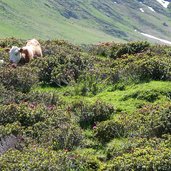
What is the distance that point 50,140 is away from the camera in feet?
42.3

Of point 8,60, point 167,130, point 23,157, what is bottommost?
point 8,60

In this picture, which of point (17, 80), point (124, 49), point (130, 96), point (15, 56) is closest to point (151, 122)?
point (130, 96)

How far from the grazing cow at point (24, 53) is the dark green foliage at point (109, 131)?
9.78 meters

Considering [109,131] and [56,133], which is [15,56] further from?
[56,133]

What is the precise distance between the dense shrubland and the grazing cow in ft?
2.71

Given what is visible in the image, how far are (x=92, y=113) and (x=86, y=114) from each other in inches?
8.2

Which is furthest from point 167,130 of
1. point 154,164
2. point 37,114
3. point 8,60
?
point 8,60

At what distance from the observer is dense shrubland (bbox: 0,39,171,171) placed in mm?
11000

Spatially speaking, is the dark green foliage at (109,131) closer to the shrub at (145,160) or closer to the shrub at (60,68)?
the shrub at (145,160)

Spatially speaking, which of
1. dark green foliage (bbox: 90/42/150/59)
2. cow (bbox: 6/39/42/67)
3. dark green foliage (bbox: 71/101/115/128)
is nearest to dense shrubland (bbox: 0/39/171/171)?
dark green foliage (bbox: 71/101/115/128)

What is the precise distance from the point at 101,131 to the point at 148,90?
4.17 meters

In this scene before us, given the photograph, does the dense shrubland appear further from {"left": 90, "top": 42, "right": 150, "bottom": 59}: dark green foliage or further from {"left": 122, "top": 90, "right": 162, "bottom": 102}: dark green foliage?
{"left": 90, "top": 42, "right": 150, "bottom": 59}: dark green foliage

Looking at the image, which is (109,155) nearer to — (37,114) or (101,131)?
(101,131)

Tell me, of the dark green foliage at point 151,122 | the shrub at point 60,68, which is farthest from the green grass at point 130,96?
the dark green foliage at point 151,122
